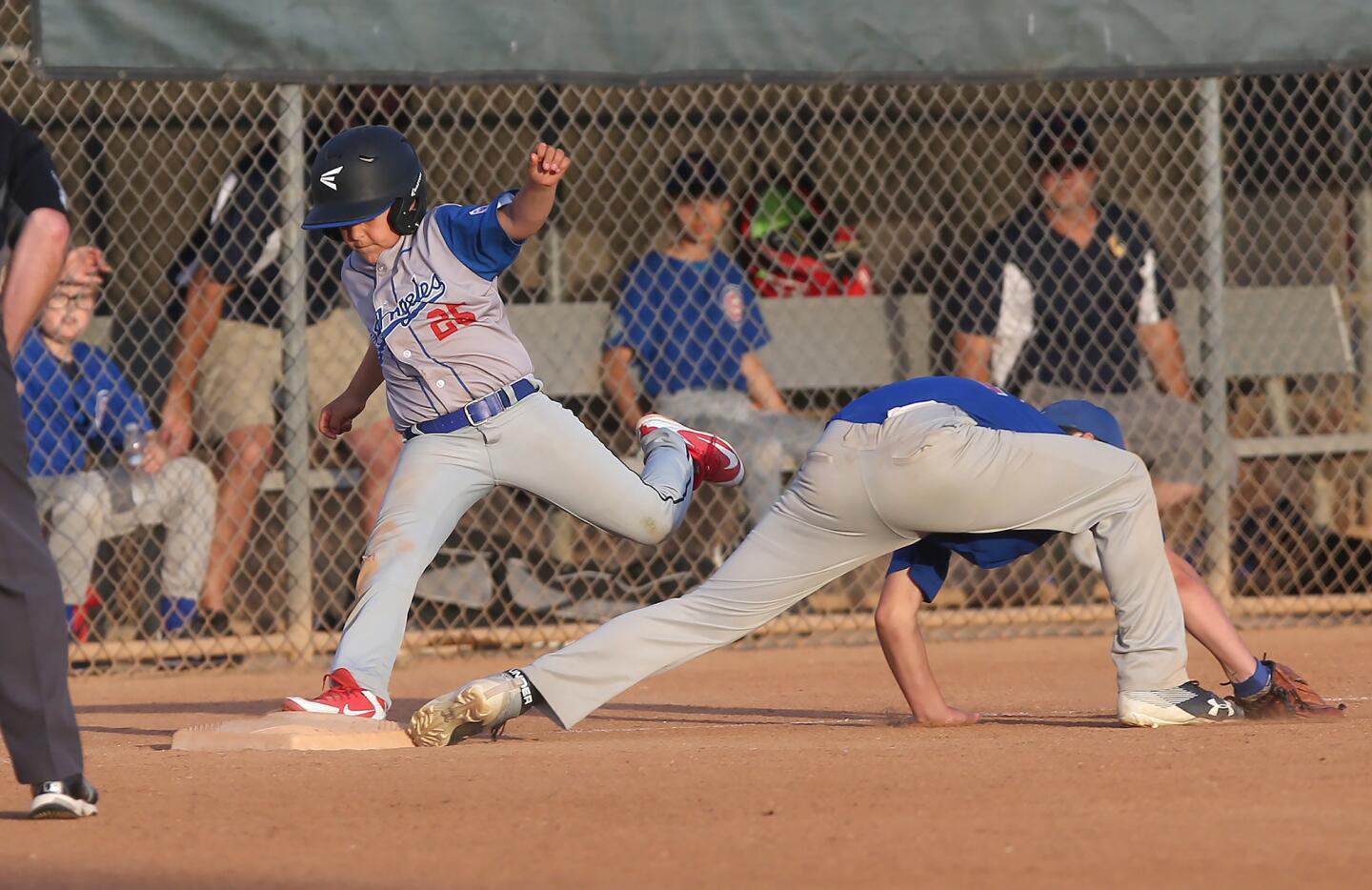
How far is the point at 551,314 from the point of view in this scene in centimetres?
812

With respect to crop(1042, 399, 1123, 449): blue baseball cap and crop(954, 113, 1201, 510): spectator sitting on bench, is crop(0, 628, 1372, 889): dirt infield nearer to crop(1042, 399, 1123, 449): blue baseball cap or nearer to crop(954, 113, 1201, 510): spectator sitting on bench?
crop(1042, 399, 1123, 449): blue baseball cap

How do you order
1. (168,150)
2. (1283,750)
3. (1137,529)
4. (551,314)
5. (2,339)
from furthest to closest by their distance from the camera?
(168,150)
(551,314)
(1137,529)
(1283,750)
(2,339)

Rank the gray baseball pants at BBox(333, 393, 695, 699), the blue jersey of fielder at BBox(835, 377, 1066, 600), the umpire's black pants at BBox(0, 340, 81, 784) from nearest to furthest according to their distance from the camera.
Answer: the umpire's black pants at BBox(0, 340, 81, 784)
the blue jersey of fielder at BBox(835, 377, 1066, 600)
the gray baseball pants at BBox(333, 393, 695, 699)

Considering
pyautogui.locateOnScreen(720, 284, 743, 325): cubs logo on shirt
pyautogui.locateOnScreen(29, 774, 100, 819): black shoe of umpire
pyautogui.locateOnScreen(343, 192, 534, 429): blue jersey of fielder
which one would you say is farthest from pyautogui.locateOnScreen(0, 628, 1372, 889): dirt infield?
pyautogui.locateOnScreen(720, 284, 743, 325): cubs logo on shirt

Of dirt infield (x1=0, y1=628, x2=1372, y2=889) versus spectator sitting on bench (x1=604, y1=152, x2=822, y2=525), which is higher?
spectator sitting on bench (x1=604, y1=152, x2=822, y2=525)

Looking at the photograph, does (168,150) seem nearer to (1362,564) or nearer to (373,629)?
(373,629)

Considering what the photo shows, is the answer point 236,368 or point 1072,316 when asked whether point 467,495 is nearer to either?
point 236,368

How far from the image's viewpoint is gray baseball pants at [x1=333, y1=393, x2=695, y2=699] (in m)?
4.82

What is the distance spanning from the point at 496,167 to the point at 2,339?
18.6 feet

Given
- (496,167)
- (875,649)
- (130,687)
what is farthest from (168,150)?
(875,649)

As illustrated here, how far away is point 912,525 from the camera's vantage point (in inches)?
181

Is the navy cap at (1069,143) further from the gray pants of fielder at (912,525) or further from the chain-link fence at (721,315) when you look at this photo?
the gray pants of fielder at (912,525)

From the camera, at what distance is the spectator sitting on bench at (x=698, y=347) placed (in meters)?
7.70

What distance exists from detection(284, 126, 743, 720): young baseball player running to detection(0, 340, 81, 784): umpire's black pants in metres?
1.26
